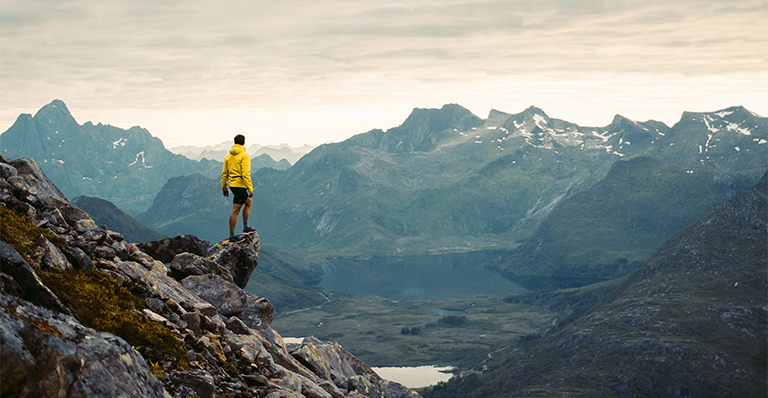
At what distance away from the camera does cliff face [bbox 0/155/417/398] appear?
18.5m

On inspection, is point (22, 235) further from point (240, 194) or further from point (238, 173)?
point (240, 194)

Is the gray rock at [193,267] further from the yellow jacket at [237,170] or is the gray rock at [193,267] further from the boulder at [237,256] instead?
the yellow jacket at [237,170]

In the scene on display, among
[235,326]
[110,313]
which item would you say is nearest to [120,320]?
[110,313]

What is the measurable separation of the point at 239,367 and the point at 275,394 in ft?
8.23

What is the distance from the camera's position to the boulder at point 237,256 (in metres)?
47.2

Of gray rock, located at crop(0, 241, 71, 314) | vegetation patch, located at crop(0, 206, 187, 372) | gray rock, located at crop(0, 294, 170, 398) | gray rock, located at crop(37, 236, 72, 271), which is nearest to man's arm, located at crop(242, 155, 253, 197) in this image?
vegetation patch, located at crop(0, 206, 187, 372)

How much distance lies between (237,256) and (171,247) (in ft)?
17.0

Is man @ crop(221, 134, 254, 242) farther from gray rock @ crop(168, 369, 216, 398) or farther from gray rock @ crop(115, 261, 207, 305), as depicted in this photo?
gray rock @ crop(168, 369, 216, 398)

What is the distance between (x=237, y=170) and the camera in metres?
40.9

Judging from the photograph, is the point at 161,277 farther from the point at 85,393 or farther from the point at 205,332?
the point at 85,393

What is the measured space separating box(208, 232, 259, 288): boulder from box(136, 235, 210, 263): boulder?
126 cm

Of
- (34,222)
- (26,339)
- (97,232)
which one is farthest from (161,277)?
(26,339)

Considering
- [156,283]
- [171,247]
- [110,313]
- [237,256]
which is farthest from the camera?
[237,256]

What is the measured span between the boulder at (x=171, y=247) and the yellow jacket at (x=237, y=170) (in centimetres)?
692
